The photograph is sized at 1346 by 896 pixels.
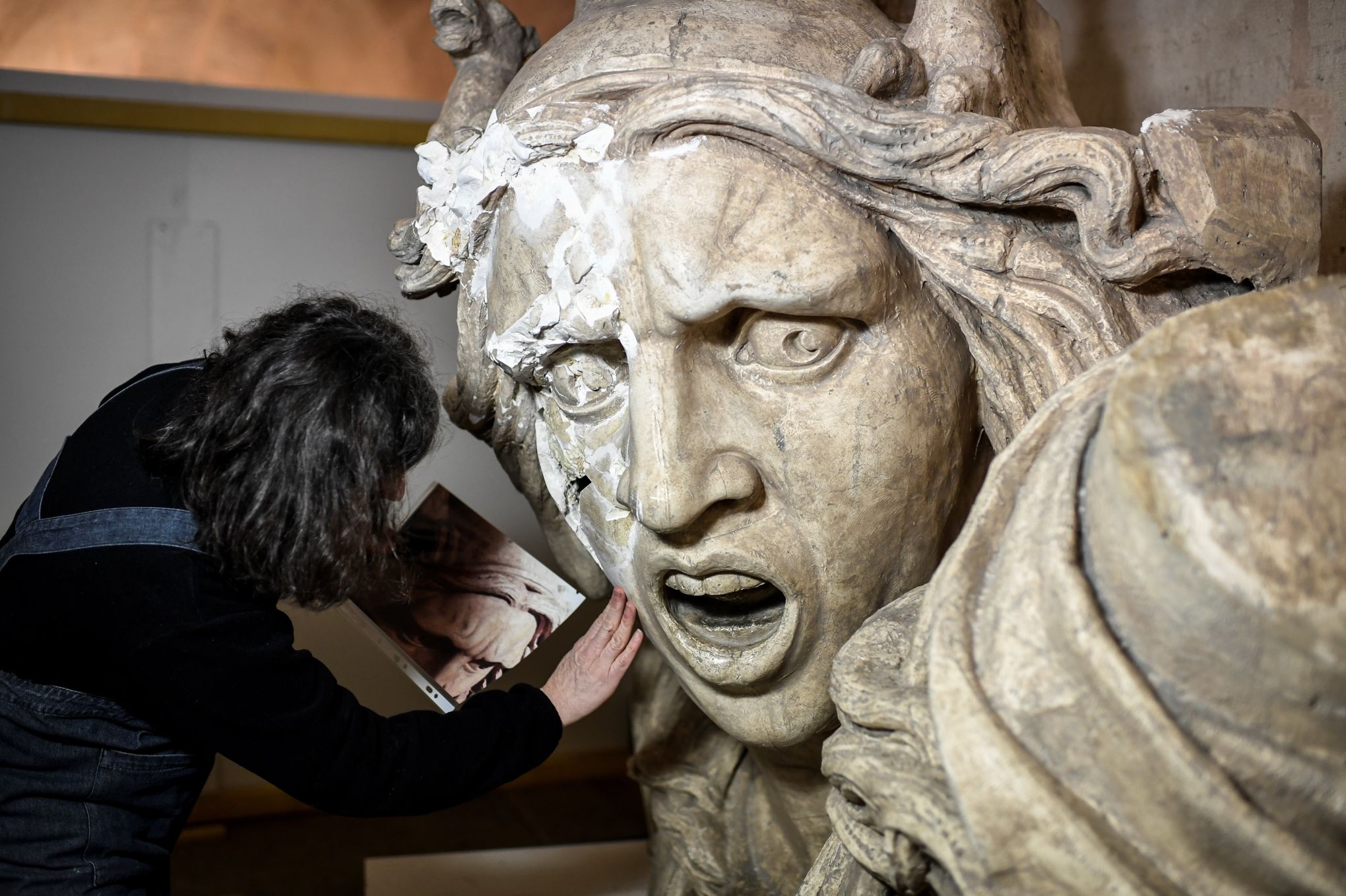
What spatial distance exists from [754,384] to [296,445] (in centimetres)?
54

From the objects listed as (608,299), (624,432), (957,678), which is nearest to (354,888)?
(624,432)

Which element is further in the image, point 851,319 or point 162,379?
point 162,379

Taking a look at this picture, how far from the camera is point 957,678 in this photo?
984mm

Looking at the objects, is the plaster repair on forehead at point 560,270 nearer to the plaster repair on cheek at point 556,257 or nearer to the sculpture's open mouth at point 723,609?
the plaster repair on cheek at point 556,257

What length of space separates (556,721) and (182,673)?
53 centimetres

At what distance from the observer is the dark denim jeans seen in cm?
154

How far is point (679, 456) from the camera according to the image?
1418 millimetres

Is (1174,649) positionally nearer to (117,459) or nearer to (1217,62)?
(117,459)

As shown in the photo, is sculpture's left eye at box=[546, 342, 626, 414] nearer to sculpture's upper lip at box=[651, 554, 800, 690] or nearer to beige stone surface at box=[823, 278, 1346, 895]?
sculpture's upper lip at box=[651, 554, 800, 690]

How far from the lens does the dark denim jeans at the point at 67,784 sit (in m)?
1.54

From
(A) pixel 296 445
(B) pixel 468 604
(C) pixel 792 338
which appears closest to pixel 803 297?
(C) pixel 792 338

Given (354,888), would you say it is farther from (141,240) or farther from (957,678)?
(957,678)

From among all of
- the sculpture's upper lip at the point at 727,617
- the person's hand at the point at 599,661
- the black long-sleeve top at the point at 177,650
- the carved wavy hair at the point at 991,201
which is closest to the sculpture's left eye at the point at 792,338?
the carved wavy hair at the point at 991,201

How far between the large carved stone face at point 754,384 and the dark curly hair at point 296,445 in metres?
0.22
